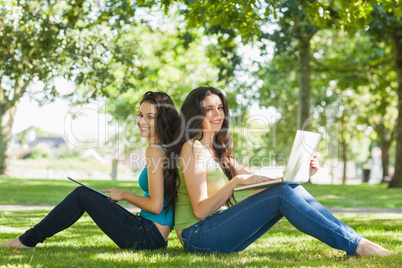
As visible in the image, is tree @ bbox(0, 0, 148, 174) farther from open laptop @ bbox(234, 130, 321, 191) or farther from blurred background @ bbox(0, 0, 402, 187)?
open laptop @ bbox(234, 130, 321, 191)

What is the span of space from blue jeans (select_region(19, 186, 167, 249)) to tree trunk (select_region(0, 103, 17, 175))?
23044mm

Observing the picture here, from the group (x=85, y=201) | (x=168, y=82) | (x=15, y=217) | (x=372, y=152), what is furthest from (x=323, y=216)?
(x=372, y=152)

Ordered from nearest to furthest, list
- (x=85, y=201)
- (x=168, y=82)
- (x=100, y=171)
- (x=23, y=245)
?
(x=85, y=201) < (x=23, y=245) < (x=168, y=82) < (x=100, y=171)

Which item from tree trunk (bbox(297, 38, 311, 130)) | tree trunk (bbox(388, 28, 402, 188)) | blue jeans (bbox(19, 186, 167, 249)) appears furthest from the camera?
tree trunk (bbox(297, 38, 311, 130))

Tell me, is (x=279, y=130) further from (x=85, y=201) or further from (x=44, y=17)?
(x=85, y=201)

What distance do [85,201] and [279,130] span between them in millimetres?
29215

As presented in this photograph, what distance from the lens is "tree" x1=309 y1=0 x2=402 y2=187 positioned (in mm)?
8242

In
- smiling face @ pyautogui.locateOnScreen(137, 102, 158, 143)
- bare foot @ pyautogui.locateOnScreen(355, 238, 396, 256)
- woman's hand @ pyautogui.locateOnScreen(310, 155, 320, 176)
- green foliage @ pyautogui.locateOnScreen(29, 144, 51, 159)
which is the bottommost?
green foliage @ pyautogui.locateOnScreen(29, 144, 51, 159)

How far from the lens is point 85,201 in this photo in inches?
166

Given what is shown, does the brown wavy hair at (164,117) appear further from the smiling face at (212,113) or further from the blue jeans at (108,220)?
the blue jeans at (108,220)

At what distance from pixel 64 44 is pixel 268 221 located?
38.0 ft

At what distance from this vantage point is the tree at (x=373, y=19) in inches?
324

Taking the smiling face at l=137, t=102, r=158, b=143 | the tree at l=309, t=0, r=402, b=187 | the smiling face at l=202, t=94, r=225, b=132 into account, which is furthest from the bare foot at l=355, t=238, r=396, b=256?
the tree at l=309, t=0, r=402, b=187

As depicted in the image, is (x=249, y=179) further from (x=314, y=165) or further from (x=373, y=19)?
(x=373, y=19)
